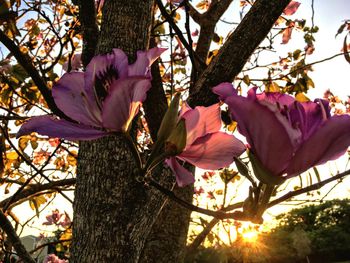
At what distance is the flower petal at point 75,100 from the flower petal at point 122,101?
2 cm

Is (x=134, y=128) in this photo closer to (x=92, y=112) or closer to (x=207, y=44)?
(x=92, y=112)

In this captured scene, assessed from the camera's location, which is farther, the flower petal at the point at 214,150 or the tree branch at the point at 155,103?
the tree branch at the point at 155,103

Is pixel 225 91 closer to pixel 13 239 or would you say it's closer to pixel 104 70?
pixel 104 70

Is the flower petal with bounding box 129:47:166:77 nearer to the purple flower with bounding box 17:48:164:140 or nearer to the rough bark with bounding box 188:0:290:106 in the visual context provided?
the purple flower with bounding box 17:48:164:140

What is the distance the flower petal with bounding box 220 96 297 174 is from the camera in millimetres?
289

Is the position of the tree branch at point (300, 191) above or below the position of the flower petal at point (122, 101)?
below

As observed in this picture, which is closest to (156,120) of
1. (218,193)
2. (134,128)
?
(134,128)

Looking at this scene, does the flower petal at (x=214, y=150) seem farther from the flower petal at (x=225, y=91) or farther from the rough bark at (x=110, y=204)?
the rough bark at (x=110, y=204)

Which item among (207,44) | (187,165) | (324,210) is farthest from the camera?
(324,210)

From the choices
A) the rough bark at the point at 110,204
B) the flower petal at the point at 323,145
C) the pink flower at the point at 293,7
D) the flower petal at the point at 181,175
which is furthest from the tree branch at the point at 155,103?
the pink flower at the point at 293,7

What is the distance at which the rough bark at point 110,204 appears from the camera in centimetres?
66

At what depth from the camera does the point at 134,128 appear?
0.74 meters

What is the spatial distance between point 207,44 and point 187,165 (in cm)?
125

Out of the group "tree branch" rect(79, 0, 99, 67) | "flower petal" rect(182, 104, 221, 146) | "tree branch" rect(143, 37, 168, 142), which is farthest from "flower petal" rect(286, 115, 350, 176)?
"tree branch" rect(143, 37, 168, 142)
